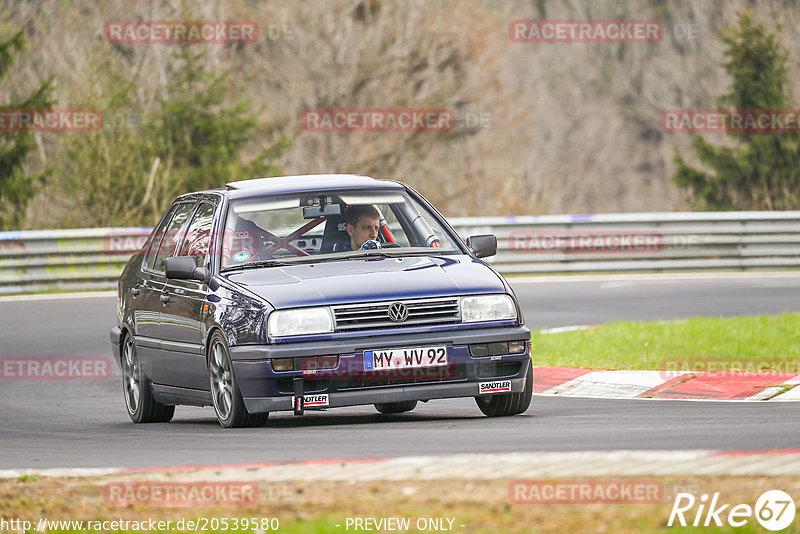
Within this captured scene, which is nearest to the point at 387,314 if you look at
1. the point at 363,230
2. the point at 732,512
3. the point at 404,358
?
the point at 404,358

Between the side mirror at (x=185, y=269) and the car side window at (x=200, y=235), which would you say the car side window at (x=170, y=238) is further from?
the side mirror at (x=185, y=269)

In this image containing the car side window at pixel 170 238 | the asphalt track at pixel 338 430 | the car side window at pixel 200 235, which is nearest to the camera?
the asphalt track at pixel 338 430

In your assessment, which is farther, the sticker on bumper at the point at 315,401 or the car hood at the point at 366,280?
the car hood at the point at 366,280

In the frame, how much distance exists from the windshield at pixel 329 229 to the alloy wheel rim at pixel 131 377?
1537mm

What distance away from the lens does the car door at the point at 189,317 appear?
966cm

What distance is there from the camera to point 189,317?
981 centimetres

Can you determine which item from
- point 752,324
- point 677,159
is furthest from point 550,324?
point 677,159

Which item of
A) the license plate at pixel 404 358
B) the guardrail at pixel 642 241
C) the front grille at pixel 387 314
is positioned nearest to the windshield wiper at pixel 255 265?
the front grille at pixel 387 314

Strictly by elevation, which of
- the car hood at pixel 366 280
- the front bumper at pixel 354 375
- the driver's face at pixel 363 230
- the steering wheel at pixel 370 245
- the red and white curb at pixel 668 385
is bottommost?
the red and white curb at pixel 668 385

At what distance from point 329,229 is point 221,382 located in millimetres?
1405

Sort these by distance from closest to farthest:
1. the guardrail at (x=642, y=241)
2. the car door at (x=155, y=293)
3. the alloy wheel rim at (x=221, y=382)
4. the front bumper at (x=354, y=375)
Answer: the front bumper at (x=354, y=375) → the alloy wheel rim at (x=221, y=382) → the car door at (x=155, y=293) → the guardrail at (x=642, y=241)

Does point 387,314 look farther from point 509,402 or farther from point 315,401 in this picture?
point 509,402

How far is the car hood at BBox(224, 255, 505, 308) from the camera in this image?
8844mm

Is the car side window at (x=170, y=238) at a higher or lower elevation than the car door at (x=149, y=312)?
higher
